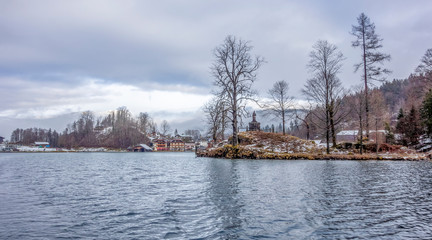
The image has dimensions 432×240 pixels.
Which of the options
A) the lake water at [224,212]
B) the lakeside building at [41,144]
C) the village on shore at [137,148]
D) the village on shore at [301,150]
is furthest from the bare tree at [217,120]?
the lakeside building at [41,144]

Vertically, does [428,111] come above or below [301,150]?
above

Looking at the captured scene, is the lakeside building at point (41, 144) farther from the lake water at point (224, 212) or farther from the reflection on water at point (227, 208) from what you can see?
the reflection on water at point (227, 208)

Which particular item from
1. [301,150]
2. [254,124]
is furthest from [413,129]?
[254,124]

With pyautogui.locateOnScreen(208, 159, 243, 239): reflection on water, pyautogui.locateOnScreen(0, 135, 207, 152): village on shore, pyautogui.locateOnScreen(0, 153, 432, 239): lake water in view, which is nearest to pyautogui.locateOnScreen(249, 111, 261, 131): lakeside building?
pyautogui.locateOnScreen(0, 153, 432, 239): lake water

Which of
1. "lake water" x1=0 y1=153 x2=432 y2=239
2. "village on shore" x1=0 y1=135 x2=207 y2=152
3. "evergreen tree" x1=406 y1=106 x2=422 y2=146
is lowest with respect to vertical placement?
"village on shore" x1=0 y1=135 x2=207 y2=152

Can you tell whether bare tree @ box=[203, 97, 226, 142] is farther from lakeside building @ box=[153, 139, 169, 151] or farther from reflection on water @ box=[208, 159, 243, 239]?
lakeside building @ box=[153, 139, 169, 151]

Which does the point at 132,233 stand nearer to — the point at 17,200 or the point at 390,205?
the point at 17,200

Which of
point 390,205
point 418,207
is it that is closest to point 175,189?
point 390,205

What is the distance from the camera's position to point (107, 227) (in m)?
5.66

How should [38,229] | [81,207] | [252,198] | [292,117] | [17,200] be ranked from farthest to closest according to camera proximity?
1. [292,117]
2. [17,200]
3. [252,198]
4. [81,207]
5. [38,229]

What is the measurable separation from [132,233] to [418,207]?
742 centimetres

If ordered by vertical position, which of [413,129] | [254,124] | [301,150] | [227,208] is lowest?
[227,208]

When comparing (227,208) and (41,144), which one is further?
(41,144)

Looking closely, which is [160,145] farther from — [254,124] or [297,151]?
[297,151]
